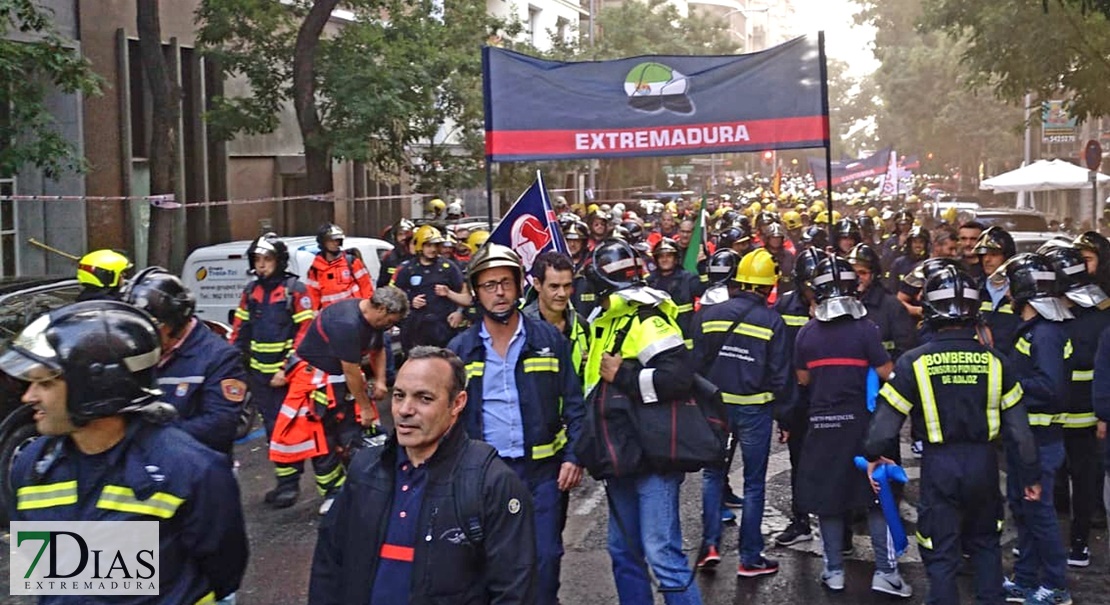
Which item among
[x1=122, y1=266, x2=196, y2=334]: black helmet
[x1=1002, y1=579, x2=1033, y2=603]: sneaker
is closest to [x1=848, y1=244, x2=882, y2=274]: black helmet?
[x1=1002, y1=579, x2=1033, y2=603]: sneaker

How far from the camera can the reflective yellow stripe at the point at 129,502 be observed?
320 centimetres

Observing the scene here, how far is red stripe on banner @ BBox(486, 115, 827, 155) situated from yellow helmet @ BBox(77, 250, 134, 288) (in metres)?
3.87

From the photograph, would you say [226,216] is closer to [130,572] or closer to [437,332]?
[437,332]

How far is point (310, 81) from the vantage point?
19.2m

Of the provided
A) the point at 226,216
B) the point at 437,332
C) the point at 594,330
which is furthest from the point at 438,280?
the point at 226,216

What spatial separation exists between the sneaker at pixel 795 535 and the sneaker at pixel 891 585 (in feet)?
3.50

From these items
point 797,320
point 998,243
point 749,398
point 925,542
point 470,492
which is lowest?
point 925,542

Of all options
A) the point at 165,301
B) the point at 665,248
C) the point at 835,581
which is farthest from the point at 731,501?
the point at 165,301

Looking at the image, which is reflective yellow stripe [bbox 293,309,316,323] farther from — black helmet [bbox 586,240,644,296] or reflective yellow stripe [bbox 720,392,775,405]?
black helmet [bbox 586,240,644,296]

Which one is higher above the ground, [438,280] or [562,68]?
[562,68]

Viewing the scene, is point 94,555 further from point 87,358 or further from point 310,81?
point 310,81

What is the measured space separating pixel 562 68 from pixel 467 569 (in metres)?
8.44

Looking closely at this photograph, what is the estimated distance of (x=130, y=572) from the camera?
3.23m

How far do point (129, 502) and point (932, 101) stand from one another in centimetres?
5750
